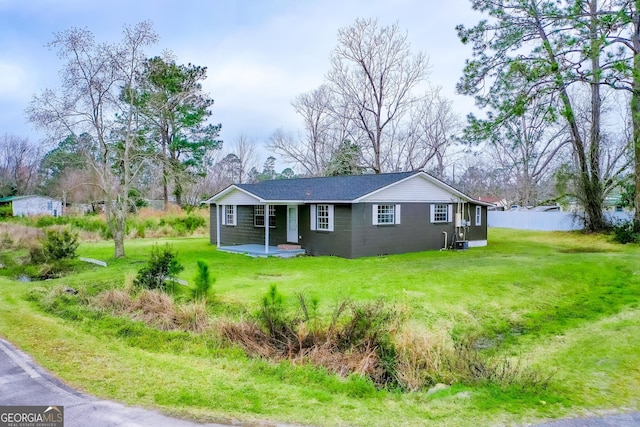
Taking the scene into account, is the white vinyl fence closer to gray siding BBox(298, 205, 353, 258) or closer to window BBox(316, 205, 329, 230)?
gray siding BBox(298, 205, 353, 258)

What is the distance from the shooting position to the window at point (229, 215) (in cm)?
2061

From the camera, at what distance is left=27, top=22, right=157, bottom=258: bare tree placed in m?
14.2

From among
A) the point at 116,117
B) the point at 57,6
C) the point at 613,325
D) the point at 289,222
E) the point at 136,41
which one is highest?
the point at 57,6

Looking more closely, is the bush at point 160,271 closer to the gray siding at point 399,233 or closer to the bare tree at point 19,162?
the gray siding at point 399,233

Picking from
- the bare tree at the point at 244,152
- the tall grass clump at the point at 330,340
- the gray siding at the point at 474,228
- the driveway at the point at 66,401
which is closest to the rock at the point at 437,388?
the tall grass clump at the point at 330,340

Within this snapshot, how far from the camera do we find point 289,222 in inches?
731

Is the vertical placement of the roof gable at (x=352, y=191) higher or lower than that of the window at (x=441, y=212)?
higher

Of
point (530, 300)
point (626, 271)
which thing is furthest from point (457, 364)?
point (626, 271)

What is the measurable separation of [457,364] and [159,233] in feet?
78.1

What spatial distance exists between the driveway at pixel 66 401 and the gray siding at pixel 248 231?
13.7 metres

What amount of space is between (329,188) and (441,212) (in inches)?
205

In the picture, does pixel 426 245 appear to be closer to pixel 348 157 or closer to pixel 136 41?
pixel 136 41

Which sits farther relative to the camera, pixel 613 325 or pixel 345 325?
pixel 613 325

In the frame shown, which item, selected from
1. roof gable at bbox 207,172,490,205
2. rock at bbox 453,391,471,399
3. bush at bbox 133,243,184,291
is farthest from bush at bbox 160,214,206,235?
rock at bbox 453,391,471,399
